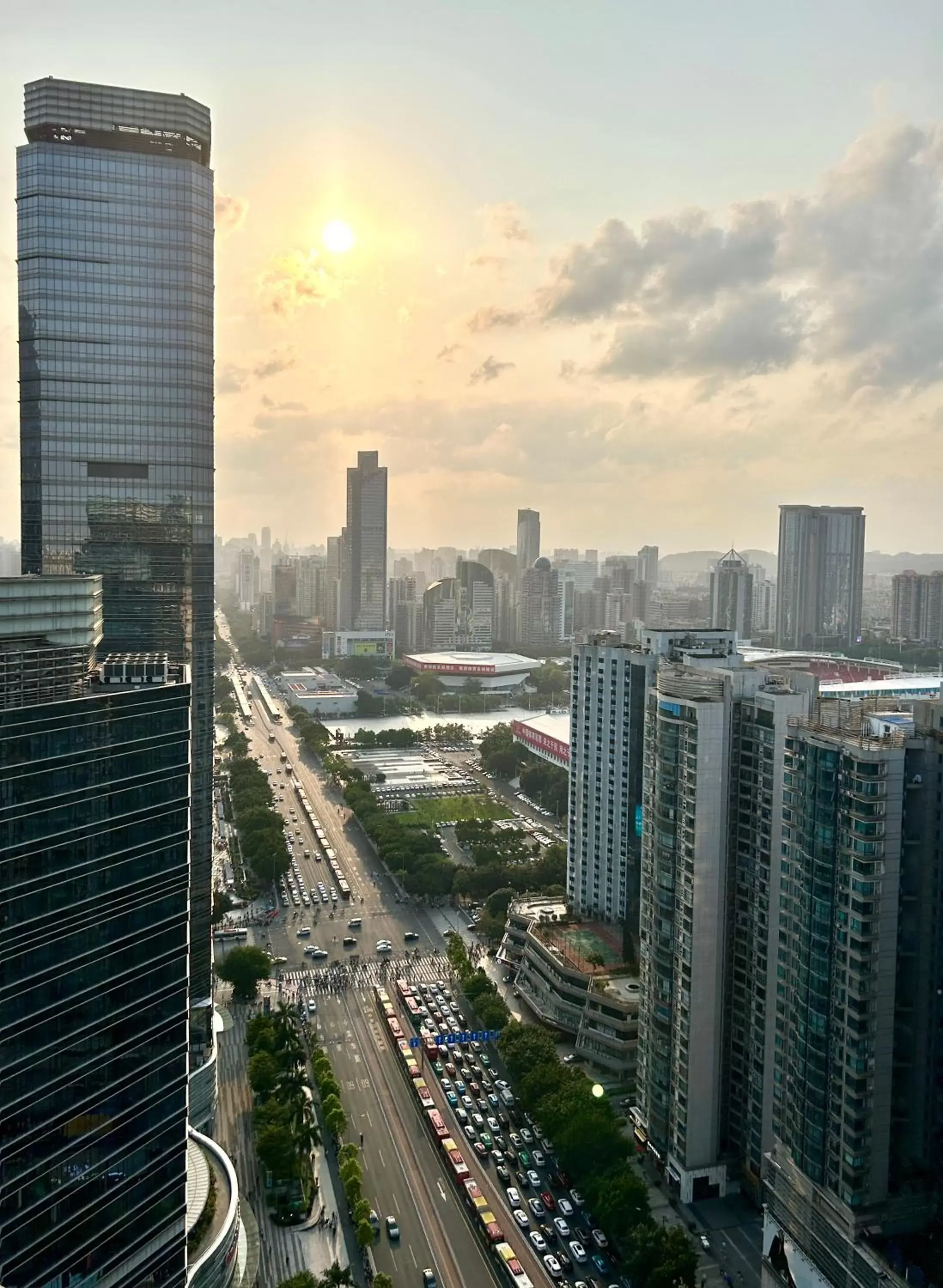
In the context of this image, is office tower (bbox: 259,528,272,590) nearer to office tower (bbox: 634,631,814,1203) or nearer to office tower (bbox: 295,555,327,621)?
office tower (bbox: 295,555,327,621)

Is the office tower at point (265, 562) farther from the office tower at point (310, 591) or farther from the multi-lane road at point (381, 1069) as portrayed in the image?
the multi-lane road at point (381, 1069)

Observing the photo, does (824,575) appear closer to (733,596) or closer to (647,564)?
(733,596)

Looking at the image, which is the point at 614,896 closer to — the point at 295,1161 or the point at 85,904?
the point at 295,1161

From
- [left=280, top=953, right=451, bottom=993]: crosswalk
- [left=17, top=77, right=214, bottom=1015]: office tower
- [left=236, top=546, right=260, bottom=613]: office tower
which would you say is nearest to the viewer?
[left=17, top=77, right=214, bottom=1015]: office tower

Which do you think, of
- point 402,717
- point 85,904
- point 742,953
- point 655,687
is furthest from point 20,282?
point 402,717

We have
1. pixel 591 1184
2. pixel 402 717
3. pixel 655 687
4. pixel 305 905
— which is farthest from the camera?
pixel 402 717

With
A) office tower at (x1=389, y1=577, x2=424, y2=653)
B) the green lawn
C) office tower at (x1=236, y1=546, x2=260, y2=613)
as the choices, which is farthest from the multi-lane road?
office tower at (x1=236, y1=546, x2=260, y2=613)
